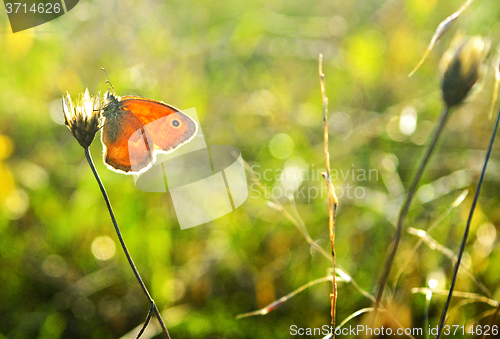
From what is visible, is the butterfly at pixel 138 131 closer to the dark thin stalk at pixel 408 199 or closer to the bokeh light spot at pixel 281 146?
the dark thin stalk at pixel 408 199

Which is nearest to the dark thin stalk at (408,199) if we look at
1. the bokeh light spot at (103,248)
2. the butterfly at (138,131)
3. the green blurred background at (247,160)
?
the green blurred background at (247,160)

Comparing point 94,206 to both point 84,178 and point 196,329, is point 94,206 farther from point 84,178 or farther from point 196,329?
point 196,329

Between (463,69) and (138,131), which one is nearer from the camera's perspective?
(463,69)

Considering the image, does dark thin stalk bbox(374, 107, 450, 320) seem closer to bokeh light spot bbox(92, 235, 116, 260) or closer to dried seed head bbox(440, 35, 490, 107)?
dried seed head bbox(440, 35, 490, 107)

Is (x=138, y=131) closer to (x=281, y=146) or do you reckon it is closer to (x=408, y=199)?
(x=408, y=199)

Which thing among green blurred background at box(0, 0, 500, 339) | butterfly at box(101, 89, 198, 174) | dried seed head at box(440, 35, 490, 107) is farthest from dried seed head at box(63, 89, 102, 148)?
dried seed head at box(440, 35, 490, 107)

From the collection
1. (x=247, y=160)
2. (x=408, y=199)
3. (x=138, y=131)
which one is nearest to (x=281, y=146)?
(x=247, y=160)

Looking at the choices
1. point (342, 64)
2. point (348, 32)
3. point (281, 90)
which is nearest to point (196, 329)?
point (281, 90)
